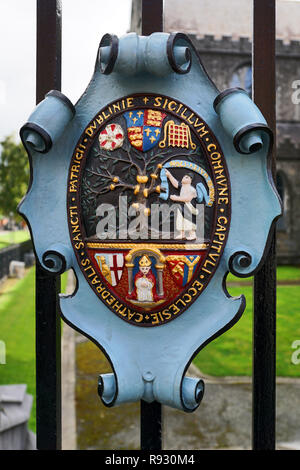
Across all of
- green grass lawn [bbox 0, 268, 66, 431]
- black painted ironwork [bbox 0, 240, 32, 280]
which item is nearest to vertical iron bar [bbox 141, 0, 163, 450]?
green grass lawn [bbox 0, 268, 66, 431]

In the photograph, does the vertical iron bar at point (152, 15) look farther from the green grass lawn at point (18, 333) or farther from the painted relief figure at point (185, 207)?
the green grass lawn at point (18, 333)

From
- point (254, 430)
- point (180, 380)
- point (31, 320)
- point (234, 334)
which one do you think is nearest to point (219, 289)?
point (180, 380)

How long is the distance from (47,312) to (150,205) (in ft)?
2.52

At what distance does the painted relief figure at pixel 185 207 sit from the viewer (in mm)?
1885

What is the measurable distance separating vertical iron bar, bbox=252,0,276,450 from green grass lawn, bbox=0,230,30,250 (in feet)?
36.0

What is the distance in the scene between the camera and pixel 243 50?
16922mm

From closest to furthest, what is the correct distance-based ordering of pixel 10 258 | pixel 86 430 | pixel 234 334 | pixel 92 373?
pixel 86 430 → pixel 92 373 → pixel 234 334 → pixel 10 258

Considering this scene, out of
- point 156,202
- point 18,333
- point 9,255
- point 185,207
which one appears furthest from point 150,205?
point 9,255

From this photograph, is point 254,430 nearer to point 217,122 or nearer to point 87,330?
point 87,330

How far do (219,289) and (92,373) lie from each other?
4.69m

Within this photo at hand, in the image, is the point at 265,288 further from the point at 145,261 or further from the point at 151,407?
the point at 151,407

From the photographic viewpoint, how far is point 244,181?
1903 millimetres

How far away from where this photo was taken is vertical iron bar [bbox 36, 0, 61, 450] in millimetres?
2166

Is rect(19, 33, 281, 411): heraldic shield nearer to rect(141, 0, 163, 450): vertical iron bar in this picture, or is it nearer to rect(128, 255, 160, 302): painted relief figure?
rect(128, 255, 160, 302): painted relief figure
